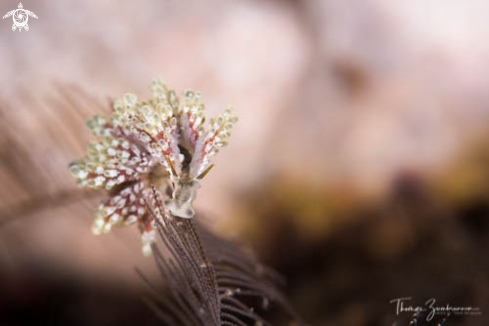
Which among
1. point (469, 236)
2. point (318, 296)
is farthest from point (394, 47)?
point (318, 296)

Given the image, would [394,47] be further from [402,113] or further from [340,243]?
[340,243]

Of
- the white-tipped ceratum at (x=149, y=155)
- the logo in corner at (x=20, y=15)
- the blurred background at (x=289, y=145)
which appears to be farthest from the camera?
the blurred background at (x=289, y=145)

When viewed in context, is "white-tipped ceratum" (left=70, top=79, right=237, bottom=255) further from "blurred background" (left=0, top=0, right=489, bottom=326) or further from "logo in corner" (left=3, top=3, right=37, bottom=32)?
"logo in corner" (left=3, top=3, right=37, bottom=32)

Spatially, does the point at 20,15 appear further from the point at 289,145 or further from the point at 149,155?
the point at 289,145

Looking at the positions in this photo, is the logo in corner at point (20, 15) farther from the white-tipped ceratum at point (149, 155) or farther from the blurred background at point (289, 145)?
the white-tipped ceratum at point (149, 155)

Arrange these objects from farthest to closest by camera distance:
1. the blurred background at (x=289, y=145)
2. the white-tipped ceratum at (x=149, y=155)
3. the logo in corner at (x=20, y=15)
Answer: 1. the blurred background at (x=289, y=145)
2. the logo in corner at (x=20, y=15)
3. the white-tipped ceratum at (x=149, y=155)

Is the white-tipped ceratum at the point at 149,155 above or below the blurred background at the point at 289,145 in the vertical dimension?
below

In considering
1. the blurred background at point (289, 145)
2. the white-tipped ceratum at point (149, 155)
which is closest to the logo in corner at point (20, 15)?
the blurred background at point (289, 145)
